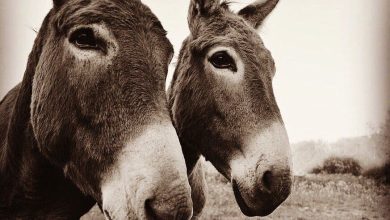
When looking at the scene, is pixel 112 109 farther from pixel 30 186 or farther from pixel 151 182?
pixel 30 186

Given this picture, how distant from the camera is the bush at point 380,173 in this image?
202cm

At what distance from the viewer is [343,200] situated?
6.51 feet

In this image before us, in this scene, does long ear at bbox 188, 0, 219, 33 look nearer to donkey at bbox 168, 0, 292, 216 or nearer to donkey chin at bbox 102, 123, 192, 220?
donkey at bbox 168, 0, 292, 216

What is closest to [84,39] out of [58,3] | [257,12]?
[58,3]

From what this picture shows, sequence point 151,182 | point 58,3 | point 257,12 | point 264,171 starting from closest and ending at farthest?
point 151,182 < point 58,3 < point 264,171 < point 257,12

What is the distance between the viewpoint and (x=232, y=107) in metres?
1.40

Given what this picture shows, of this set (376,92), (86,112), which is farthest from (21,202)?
(376,92)

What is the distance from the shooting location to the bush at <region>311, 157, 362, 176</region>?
6.59ft

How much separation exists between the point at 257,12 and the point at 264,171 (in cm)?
73

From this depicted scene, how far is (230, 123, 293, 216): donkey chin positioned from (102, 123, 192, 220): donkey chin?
45 cm

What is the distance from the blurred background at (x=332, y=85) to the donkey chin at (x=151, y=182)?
1097 millimetres

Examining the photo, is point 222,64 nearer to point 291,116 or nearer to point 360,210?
point 291,116

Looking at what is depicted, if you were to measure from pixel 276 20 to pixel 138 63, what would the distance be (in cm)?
121

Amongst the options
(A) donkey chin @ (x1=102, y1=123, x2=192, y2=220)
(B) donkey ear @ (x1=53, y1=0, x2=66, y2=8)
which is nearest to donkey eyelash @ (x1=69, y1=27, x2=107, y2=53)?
(B) donkey ear @ (x1=53, y1=0, x2=66, y2=8)
